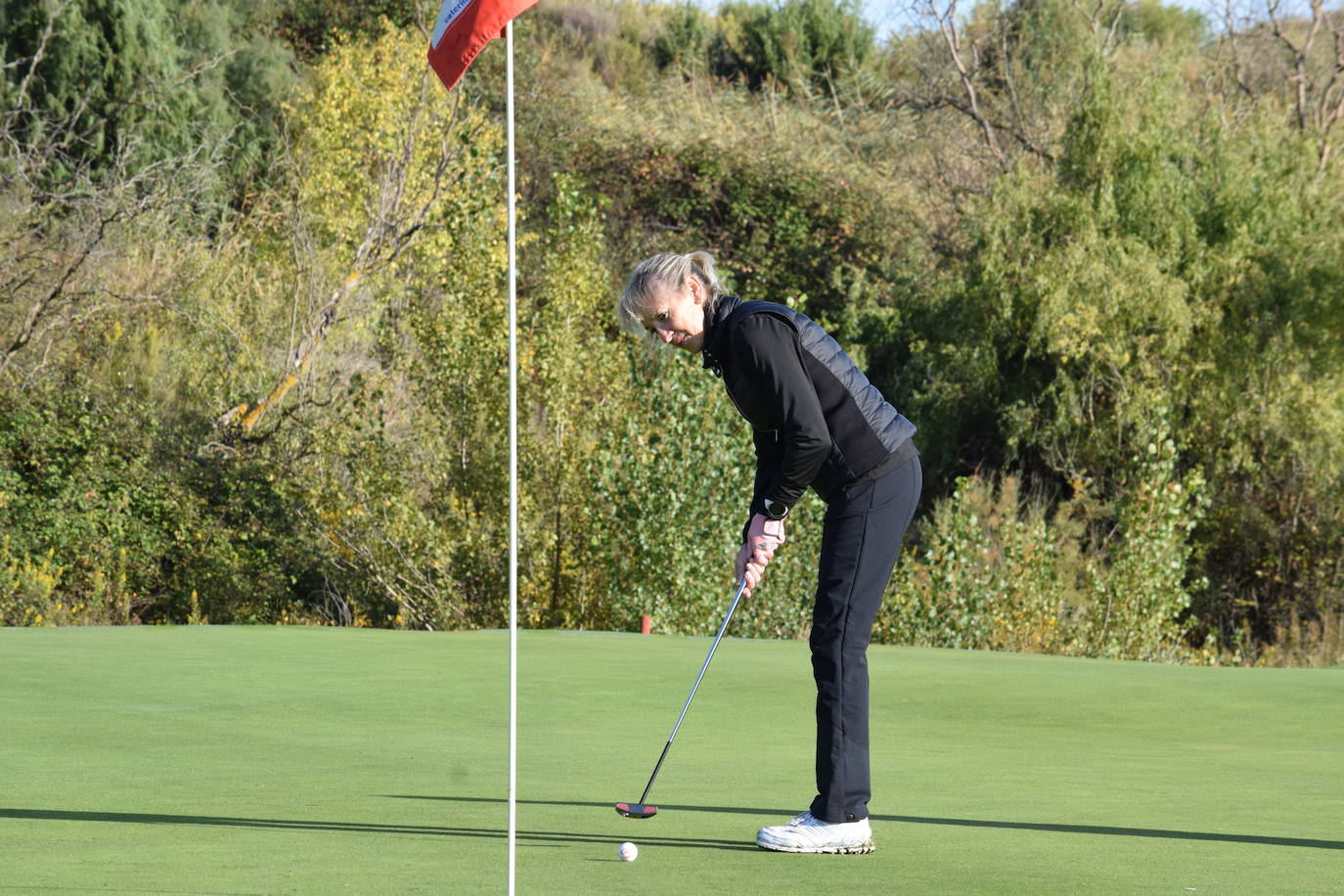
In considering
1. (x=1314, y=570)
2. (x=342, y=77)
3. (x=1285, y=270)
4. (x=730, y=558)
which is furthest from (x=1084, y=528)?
(x=342, y=77)

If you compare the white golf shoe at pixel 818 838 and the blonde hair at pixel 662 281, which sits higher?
the blonde hair at pixel 662 281

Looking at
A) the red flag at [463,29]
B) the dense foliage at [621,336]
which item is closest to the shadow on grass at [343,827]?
the red flag at [463,29]

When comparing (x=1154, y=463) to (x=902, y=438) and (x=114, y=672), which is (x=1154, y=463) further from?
(x=902, y=438)

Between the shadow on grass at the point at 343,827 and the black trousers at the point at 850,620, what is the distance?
0.34m

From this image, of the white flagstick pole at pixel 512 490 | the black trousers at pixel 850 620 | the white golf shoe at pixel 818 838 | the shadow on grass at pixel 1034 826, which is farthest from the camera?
the shadow on grass at pixel 1034 826

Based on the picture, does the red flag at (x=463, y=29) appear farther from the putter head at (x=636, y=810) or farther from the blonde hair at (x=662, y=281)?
the putter head at (x=636, y=810)

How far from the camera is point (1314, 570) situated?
20656 millimetres

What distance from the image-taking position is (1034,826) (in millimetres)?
4414

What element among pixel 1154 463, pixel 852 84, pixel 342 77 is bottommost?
pixel 1154 463

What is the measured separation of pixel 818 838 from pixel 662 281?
157 centimetres

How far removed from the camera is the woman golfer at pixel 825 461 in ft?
13.3

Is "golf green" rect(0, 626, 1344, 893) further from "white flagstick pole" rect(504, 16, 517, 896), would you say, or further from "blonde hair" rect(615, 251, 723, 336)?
"blonde hair" rect(615, 251, 723, 336)

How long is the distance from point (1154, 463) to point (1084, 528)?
528 centimetres

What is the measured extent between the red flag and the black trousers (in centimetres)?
162
